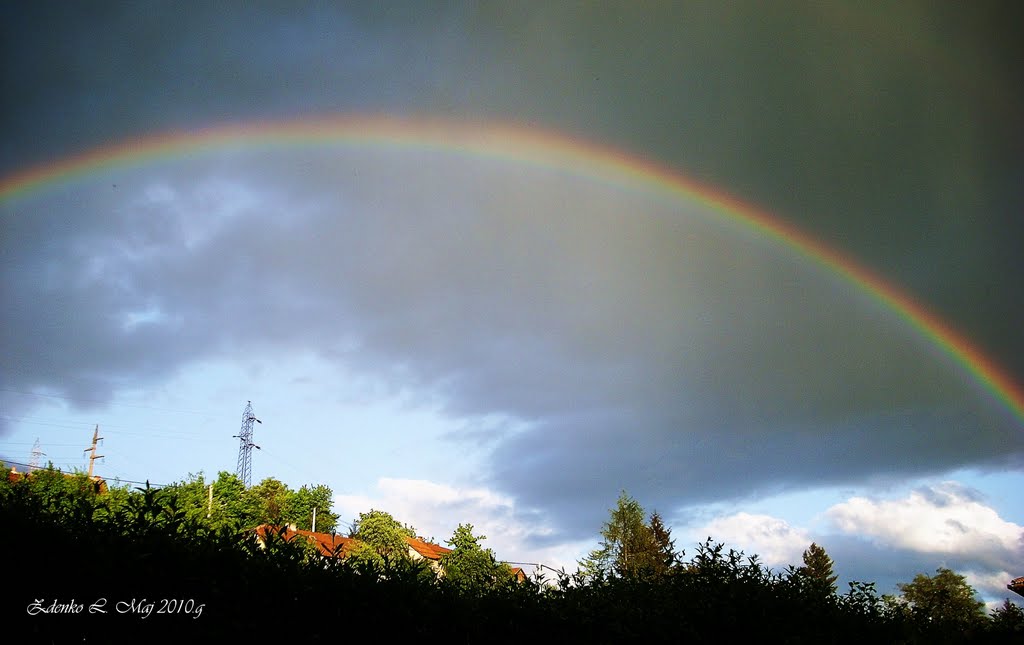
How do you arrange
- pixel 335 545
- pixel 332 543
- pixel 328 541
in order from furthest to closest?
1. pixel 328 541
2. pixel 332 543
3. pixel 335 545

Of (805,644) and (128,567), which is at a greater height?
(128,567)

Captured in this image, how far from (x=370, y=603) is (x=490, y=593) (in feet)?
8.01

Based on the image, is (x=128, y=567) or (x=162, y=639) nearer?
(x=162, y=639)

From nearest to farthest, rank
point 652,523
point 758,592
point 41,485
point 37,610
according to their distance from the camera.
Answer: point 37,610 < point 758,592 < point 41,485 < point 652,523

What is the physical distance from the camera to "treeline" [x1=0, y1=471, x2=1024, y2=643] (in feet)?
21.9

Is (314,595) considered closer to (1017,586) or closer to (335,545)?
(335,545)

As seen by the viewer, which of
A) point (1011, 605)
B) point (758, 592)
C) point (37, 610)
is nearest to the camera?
point (37, 610)

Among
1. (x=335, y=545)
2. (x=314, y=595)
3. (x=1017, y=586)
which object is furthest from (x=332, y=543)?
(x=1017, y=586)

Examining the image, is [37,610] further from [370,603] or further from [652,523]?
[652,523]

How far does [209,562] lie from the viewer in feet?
25.1

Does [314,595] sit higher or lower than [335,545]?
lower

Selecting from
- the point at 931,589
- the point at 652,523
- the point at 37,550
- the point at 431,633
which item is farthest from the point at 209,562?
the point at 652,523

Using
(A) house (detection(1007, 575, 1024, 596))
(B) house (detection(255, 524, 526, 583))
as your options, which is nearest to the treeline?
(B) house (detection(255, 524, 526, 583))

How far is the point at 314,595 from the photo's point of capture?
806 centimetres
